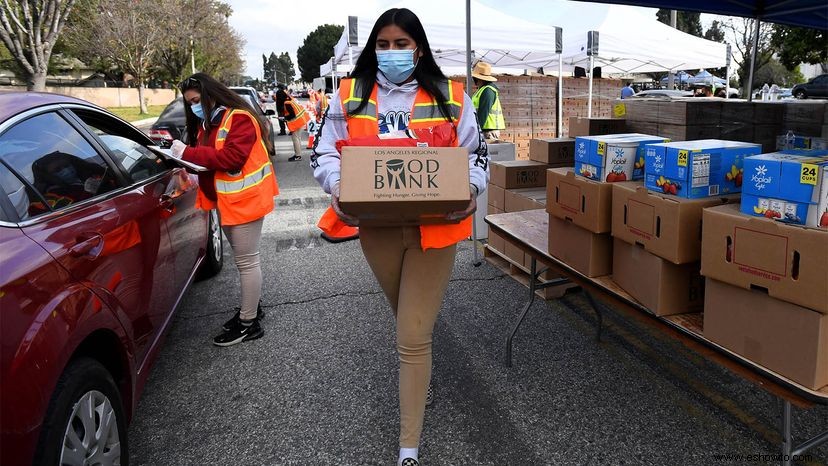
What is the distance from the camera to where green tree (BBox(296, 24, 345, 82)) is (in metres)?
91.5

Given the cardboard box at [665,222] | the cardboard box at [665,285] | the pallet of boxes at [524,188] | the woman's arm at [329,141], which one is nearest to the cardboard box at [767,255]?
the cardboard box at [665,222]

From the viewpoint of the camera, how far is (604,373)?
10.7 ft

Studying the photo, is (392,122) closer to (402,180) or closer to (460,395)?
(402,180)

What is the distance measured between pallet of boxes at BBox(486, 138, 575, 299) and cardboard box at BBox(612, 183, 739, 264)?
6.26 feet

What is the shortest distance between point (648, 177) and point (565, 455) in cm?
129

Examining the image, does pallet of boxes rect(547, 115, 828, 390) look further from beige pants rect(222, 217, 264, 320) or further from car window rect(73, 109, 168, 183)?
car window rect(73, 109, 168, 183)

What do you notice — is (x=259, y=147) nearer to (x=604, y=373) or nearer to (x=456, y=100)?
(x=456, y=100)

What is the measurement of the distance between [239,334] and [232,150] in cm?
126

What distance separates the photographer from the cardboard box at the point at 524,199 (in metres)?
4.45

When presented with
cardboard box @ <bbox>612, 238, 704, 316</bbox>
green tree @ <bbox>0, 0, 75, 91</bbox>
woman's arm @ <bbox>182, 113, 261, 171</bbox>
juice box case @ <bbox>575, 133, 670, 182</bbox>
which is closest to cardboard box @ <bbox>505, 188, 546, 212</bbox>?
juice box case @ <bbox>575, 133, 670, 182</bbox>

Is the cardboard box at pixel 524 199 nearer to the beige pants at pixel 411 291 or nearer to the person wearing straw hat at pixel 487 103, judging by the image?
the person wearing straw hat at pixel 487 103

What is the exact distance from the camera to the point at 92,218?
231 centimetres

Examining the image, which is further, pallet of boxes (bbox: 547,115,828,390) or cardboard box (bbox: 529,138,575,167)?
cardboard box (bbox: 529,138,575,167)

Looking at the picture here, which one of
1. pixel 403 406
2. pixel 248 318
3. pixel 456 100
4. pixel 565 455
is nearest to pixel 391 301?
pixel 403 406
